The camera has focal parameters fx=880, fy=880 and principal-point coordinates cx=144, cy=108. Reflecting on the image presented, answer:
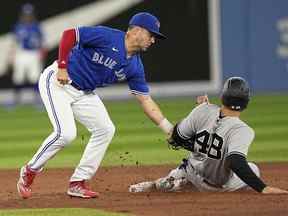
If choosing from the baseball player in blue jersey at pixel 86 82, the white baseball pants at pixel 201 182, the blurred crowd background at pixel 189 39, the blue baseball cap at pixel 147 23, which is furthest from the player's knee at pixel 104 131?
the blurred crowd background at pixel 189 39

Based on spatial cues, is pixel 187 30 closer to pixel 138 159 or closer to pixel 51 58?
pixel 51 58

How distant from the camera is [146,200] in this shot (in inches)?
298

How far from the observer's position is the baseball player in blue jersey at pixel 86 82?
7.73 m

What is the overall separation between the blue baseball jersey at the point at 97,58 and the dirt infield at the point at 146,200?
3.50 ft

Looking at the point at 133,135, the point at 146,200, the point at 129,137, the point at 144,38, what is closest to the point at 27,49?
the point at 133,135

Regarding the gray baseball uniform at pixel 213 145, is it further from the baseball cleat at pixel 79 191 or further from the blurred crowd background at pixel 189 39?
the blurred crowd background at pixel 189 39

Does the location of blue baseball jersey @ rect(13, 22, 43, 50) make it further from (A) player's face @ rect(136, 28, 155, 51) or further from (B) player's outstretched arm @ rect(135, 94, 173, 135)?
(A) player's face @ rect(136, 28, 155, 51)

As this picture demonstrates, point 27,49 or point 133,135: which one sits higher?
point 27,49

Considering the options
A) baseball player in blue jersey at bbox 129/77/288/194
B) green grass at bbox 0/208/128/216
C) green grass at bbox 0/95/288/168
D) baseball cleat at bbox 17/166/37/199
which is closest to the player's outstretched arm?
baseball player in blue jersey at bbox 129/77/288/194

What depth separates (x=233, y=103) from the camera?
7516 millimetres

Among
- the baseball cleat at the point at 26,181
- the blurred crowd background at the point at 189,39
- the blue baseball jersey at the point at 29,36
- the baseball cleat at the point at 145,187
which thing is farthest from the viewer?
the blurred crowd background at the point at 189,39

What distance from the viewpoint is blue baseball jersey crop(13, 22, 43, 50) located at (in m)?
18.7

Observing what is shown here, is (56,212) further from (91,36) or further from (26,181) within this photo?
(91,36)

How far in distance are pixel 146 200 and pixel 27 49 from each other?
11880mm
